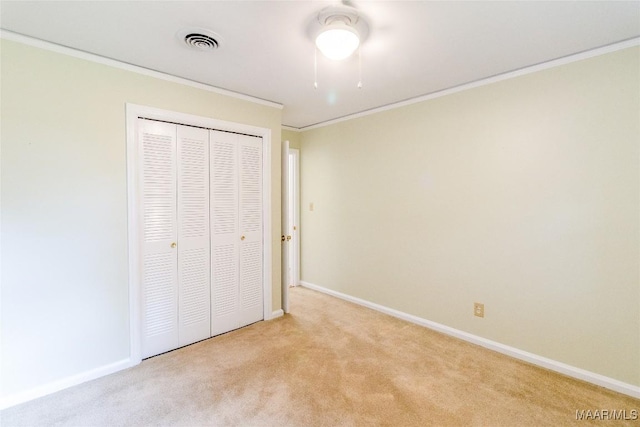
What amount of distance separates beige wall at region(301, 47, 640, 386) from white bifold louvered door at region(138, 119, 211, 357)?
6.30ft

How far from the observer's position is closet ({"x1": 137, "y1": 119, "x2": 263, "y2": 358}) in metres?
2.56

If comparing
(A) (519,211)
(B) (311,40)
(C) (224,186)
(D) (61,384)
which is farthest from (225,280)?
(A) (519,211)

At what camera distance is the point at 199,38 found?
2008 mm

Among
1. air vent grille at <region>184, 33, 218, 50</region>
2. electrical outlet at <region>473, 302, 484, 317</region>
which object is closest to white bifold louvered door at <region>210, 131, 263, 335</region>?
air vent grille at <region>184, 33, 218, 50</region>

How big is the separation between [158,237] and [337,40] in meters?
2.11

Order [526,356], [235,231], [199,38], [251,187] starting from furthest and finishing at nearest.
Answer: [251,187] → [235,231] → [526,356] → [199,38]

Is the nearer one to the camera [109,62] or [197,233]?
[109,62]

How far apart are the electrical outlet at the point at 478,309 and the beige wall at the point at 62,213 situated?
305 centimetres

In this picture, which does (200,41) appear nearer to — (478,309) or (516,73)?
(516,73)

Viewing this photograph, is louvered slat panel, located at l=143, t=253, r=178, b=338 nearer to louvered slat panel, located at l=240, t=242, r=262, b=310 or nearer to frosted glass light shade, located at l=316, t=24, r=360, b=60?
louvered slat panel, located at l=240, t=242, r=262, b=310

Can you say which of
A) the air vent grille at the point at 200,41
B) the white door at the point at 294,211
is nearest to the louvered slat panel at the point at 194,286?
the air vent grille at the point at 200,41

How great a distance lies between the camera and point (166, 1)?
1647 mm

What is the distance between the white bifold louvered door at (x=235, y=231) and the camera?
297 cm

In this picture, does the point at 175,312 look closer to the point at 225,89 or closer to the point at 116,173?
the point at 116,173
